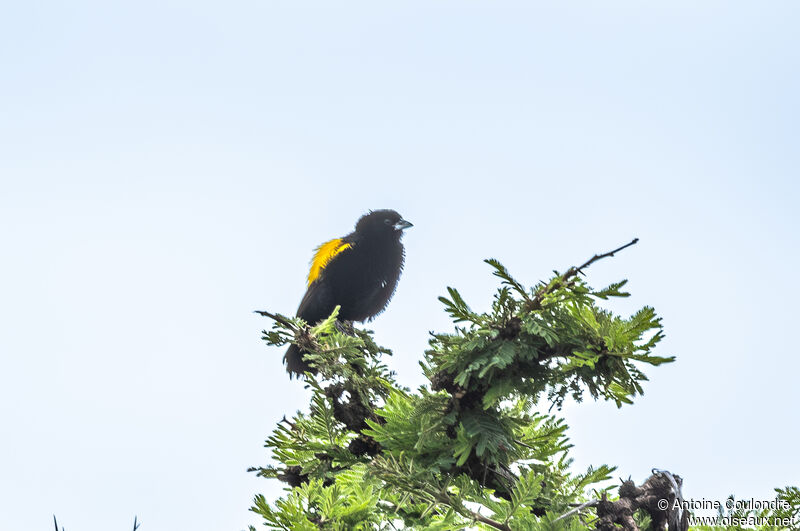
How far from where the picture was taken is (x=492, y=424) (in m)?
3.20

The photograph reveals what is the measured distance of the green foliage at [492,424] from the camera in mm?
2895

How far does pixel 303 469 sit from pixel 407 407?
835 mm

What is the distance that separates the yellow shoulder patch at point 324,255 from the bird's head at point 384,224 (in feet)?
0.97

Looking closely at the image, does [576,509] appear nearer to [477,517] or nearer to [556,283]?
[477,517]

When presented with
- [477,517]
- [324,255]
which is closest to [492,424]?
[477,517]

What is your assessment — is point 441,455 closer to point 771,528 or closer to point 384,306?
point 771,528

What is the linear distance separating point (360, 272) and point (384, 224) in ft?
2.23

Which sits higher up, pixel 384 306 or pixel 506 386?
pixel 384 306

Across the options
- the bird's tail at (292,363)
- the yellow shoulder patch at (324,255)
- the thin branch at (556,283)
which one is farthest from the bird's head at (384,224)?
the thin branch at (556,283)

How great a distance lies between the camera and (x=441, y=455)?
129 inches

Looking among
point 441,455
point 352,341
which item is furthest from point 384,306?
point 441,455

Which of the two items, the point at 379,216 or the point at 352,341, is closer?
the point at 352,341

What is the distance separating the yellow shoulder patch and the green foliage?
4.32m

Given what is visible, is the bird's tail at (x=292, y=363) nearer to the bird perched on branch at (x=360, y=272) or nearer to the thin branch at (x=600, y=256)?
the bird perched on branch at (x=360, y=272)
